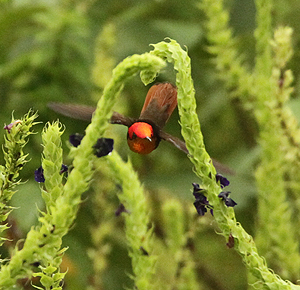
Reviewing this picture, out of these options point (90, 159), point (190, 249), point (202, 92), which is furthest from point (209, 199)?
point (202, 92)

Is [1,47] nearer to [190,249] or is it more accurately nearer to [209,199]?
[190,249]

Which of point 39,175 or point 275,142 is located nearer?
point 39,175

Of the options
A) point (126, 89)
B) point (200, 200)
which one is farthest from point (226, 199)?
point (126, 89)

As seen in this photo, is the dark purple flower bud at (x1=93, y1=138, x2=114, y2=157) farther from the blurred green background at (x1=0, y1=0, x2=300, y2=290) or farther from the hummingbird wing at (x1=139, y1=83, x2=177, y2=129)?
the blurred green background at (x1=0, y1=0, x2=300, y2=290)

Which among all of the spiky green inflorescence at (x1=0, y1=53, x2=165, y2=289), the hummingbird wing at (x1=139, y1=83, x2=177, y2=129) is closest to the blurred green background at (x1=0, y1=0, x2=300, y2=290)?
the hummingbird wing at (x1=139, y1=83, x2=177, y2=129)

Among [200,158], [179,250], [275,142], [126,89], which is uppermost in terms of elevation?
[200,158]

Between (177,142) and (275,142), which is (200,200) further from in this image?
(275,142)

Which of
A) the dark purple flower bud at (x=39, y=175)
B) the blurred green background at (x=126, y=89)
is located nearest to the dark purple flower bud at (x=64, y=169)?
the dark purple flower bud at (x=39, y=175)
